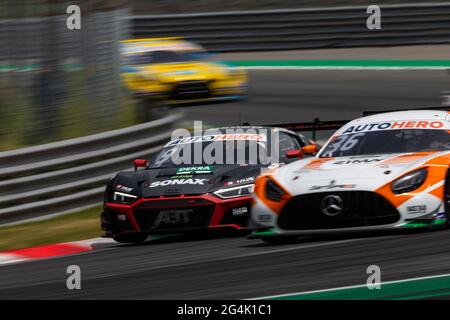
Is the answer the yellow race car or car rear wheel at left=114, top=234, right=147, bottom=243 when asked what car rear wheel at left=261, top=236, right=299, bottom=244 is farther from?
the yellow race car

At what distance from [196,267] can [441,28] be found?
1775cm

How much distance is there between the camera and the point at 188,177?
10.4 metres

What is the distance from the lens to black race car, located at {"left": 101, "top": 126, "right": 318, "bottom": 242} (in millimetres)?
9953

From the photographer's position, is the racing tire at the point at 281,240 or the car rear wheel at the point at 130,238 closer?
the racing tire at the point at 281,240

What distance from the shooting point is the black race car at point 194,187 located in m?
9.95

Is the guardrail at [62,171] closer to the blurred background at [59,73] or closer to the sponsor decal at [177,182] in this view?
the blurred background at [59,73]

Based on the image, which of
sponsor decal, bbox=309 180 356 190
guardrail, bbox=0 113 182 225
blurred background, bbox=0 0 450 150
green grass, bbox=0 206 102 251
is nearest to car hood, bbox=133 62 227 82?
blurred background, bbox=0 0 450 150

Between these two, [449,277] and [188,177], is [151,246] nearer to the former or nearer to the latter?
[188,177]

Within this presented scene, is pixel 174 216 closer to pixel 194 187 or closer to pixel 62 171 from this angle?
pixel 194 187

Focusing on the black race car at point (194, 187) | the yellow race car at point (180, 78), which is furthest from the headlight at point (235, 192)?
the yellow race car at point (180, 78)

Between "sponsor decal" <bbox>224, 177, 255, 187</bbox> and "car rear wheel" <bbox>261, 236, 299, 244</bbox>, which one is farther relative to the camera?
"sponsor decal" <bbox>224, 177, 255, 187</bbox>

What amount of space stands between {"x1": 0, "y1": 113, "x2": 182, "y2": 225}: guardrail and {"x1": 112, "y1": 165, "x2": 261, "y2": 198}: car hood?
5.30 ft

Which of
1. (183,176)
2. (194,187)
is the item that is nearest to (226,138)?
(183,176)

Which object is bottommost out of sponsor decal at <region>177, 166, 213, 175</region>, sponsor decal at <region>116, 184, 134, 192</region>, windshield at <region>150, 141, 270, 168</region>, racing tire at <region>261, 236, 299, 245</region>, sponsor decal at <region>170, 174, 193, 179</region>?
racing tire at <region>261, 236, 299, 245</region>
